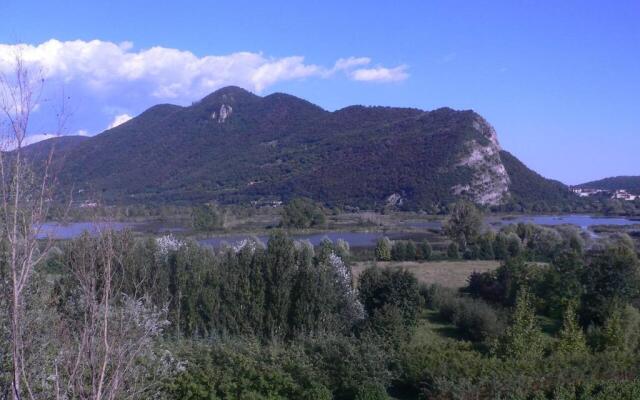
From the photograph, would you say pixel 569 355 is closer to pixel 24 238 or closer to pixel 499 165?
pixel 24 238

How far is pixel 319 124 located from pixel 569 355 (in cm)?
6500

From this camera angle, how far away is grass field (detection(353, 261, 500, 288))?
2656 centimetres

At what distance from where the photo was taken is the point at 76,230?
7055mm

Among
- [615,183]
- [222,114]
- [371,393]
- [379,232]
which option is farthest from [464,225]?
[615,183]

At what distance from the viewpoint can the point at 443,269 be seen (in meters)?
30.0

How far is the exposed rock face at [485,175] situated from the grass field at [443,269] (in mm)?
22640

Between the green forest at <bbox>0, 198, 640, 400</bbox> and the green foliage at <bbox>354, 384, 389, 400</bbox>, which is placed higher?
the green forest at <bbox>0, 198, 640, 400</bbox>

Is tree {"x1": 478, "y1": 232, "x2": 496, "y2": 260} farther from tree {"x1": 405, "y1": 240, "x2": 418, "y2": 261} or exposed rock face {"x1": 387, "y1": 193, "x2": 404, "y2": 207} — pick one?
exposed rock face {"x1": 387, "y1": 193, "x2": 404, "y2": 207}

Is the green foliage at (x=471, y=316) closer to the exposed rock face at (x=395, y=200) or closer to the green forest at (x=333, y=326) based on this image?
the green forest at (x=333, y=326)

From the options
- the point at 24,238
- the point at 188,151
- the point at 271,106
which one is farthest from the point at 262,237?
the point at 271,106

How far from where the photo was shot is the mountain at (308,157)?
55.3 m

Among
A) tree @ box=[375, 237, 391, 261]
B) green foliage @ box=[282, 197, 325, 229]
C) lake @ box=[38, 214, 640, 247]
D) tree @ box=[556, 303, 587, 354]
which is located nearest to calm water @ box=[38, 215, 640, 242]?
lake @ box=[38, 214, 640, 247]

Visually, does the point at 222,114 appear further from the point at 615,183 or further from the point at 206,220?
the point at 615,183

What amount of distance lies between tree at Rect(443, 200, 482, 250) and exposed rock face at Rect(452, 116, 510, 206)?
16.2 m
